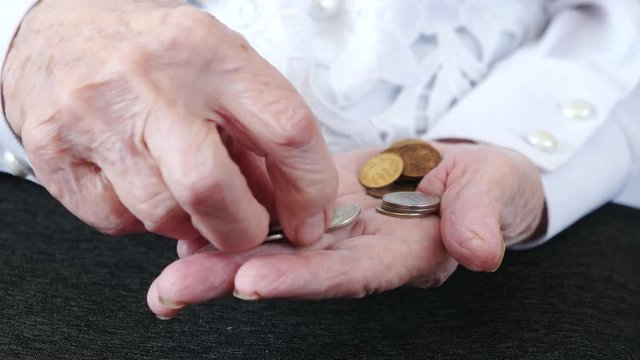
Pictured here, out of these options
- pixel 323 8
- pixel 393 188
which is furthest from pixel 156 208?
pixel 323 8

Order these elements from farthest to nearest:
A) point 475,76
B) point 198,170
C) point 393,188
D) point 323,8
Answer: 1. point 475,76
2. point 323,8
3. point 393,188
4. point 198,170

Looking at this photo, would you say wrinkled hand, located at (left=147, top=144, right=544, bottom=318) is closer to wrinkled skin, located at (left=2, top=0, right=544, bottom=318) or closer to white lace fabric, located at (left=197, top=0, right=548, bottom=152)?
wrinkled skin, located at (left=2, top=0, right=544, bottom=318)

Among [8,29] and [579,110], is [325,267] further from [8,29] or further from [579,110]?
[579,110]

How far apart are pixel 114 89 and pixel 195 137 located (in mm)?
80

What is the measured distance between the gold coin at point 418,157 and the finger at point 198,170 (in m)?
0.32

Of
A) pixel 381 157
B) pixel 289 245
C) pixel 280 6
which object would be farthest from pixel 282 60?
pixel 289 245

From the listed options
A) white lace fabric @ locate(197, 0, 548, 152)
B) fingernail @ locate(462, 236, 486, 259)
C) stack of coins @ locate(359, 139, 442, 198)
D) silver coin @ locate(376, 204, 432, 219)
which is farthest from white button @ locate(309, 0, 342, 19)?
fingernail @ locate(462, 236, 486, 259)

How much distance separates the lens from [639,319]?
2.36ft

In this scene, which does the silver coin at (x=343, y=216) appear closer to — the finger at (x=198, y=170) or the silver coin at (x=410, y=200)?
the silver coin at (x=410, y=200)

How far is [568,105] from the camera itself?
93 centimetres

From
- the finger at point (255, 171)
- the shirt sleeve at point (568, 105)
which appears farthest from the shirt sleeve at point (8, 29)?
the shirt sleeve at point (568, 105)

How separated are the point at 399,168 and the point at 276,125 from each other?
1.06 feet

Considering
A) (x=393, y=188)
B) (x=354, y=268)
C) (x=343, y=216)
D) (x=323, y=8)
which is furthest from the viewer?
(x=323, y=8)

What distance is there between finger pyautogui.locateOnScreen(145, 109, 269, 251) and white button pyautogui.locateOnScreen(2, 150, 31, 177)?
1.38 feet
